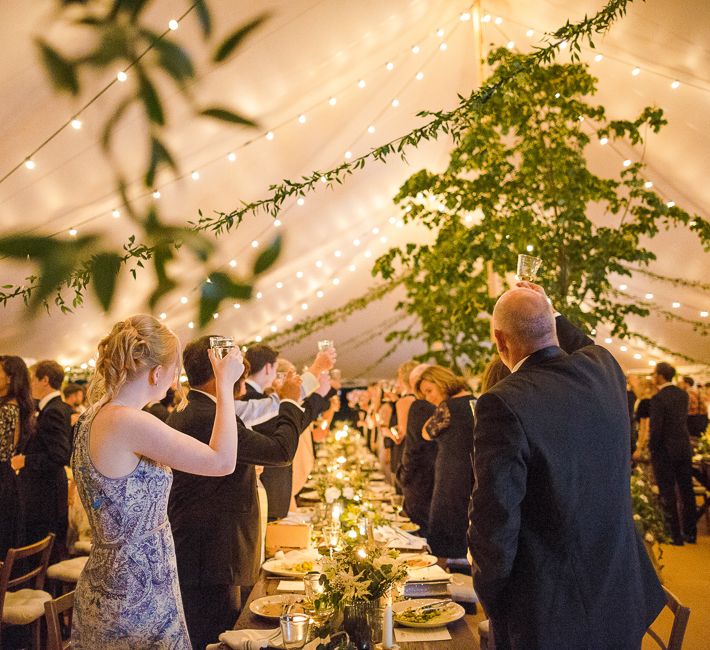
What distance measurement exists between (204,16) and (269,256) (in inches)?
122

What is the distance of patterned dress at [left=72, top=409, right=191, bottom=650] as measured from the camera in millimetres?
→ 1730

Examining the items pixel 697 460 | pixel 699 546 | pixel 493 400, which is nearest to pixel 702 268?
pixel 697 460

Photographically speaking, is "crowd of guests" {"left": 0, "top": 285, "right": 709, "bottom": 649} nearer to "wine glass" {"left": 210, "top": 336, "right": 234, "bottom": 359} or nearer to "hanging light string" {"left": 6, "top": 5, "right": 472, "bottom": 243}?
"wine glass" {"left": 210, "top": 336, "right": 234, "bottom": 359}

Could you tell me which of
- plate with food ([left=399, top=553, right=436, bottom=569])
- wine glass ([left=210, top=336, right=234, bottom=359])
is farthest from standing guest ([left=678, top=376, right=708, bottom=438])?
wine glass ([left=210, top=336, right=234, bottom=359])

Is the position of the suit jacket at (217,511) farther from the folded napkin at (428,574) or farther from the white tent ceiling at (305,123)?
the white tent ceiling at (305,123)

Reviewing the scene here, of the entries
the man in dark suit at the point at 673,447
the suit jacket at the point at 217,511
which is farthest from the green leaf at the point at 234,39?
the man in dark suit at the point at 673,447

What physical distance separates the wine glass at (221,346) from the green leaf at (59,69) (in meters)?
1.91

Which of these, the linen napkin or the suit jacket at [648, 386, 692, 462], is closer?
the linen napkin

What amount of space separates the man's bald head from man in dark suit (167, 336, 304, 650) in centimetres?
99

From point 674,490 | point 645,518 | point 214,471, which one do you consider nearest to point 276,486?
A: point 214,471

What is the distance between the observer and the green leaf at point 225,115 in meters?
4.13

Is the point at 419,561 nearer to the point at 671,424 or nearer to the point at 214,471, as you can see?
the point at 214,471

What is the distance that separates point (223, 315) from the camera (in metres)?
7.82

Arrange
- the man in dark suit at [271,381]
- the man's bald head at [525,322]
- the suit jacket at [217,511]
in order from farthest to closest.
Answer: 1. the man in dark suit at [271,381]
2. the suit jacket at [217,511]
3. the man's bald head at [525,322]
